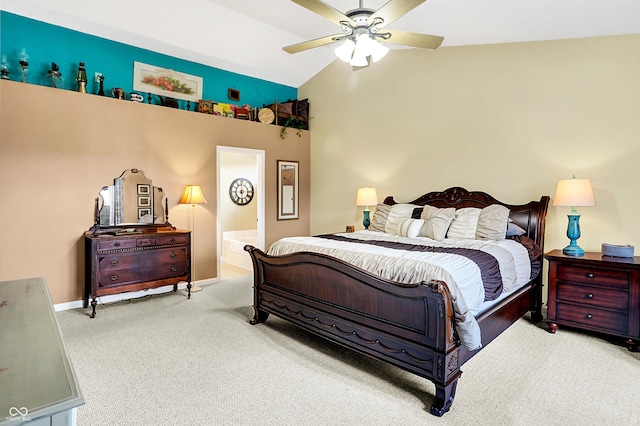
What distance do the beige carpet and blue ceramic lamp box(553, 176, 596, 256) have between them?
825 mm

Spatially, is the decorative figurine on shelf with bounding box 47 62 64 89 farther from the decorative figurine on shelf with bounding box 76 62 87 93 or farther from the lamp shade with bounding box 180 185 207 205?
the lamp shade with bounding box 180 185 207 205

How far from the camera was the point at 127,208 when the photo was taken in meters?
4.61

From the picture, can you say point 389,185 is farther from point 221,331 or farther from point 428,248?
point 221,331

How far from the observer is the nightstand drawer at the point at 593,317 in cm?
311

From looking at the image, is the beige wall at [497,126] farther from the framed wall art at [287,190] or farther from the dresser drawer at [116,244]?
the dresser drawer at [116,244]

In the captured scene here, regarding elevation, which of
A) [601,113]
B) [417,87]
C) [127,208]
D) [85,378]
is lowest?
[85,378]

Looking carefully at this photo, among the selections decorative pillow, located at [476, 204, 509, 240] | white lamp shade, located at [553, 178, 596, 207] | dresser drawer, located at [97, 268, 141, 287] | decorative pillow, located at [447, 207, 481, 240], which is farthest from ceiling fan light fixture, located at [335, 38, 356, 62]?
dresser drawer, located at [97, 268, 141, 287]

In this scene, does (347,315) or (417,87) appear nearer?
(347,315)

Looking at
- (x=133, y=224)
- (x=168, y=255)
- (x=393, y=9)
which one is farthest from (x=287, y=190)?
(x=393, y=9)

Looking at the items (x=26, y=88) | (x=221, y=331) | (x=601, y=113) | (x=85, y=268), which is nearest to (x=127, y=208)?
(x=85, y=268)

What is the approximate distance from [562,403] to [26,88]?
18.1 ft

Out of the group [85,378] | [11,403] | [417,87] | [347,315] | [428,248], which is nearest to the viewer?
[11,403]

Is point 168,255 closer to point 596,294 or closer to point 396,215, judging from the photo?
point 396,215

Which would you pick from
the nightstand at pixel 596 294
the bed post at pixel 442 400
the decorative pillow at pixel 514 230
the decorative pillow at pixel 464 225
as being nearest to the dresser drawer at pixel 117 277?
the bed post at pixel 442 400
